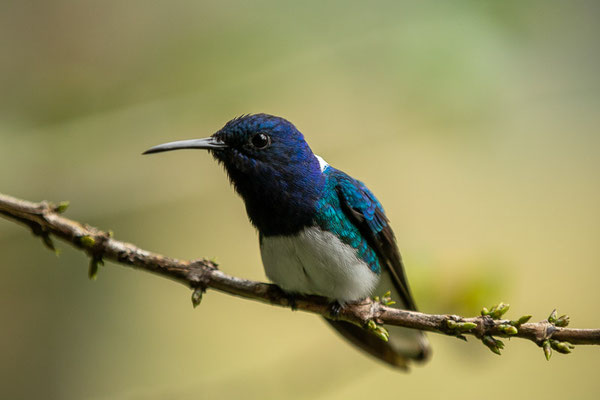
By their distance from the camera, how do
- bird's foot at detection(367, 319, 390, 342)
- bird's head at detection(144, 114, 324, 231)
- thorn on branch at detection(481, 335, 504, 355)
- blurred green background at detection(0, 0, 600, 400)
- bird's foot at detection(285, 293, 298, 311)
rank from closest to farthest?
thorn on branch at detection(481, 335, 504, 355), bird's foot at detection(367, 319, 390, 342), bird's head at detection(144, 114, 324, 231), bird's foot at detection(285, 293, 298, 311), blurred green background at detection(0, 0, 600, 400)

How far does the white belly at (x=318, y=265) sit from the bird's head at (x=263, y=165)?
130 mm

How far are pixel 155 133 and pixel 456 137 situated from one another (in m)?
3.58

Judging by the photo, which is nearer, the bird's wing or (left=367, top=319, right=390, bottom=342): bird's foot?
(left=367, top=319, right=390, bottom=342): bird's foot

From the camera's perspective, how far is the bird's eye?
9.01ft

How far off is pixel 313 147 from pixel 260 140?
2.77m

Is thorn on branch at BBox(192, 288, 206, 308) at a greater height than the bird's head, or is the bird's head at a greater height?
the bird's head

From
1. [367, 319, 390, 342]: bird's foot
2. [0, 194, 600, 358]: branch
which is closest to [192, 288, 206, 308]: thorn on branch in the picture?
[0, 194, 600, 358]: branch

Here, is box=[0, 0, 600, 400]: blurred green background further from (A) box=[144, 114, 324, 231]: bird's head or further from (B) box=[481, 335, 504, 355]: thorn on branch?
(B) box=[481, 335, 504, 355]: thorn on branch

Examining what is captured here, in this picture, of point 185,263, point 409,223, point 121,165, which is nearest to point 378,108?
point 409,223

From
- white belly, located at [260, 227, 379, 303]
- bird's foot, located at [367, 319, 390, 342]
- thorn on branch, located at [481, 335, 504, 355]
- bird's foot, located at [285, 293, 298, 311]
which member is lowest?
thorn on branch, located at [481, 335, 504, 355]

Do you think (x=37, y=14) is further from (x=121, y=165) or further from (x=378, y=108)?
(x=378, y=108)

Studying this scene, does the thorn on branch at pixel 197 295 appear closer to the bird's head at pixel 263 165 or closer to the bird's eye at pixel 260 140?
the bird's head at pixel 263 165

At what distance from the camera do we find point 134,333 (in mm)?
6152

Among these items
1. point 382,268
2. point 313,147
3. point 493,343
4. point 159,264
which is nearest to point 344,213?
point 382,268
